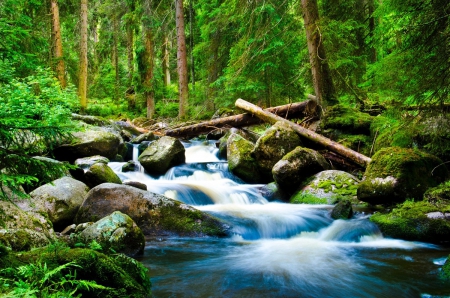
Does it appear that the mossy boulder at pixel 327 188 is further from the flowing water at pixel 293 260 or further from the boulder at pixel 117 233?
the boulder at pixel 117 233

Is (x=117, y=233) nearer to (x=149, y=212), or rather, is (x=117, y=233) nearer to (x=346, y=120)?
(x=149, y=212)

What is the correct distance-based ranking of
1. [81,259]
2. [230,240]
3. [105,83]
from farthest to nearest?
[105,83]
[230,240]
[81,259]

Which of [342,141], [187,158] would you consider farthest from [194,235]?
[187,158]

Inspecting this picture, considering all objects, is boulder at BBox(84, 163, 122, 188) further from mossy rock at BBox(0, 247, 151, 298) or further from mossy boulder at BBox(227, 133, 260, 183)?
mossy rock at BBox(0, 247, 151, 298)

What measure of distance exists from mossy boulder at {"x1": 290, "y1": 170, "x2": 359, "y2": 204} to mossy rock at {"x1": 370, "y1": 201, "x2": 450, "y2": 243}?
1678 millimetres

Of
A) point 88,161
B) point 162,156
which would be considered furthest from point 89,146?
point 162,156

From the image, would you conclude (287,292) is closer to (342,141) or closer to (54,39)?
(342,141)

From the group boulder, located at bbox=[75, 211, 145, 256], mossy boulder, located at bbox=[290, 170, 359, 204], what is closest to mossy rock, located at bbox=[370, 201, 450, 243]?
mossy boulder, located at bbox=[290, 170, 359, 204]

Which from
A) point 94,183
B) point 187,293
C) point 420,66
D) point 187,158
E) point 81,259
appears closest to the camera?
point 81,259

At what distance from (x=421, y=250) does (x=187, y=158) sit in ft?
29.8

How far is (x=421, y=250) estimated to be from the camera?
5.53 m

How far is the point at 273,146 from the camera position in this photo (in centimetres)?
1017

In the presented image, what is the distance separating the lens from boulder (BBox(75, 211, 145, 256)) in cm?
477

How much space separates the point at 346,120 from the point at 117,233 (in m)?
8.19
